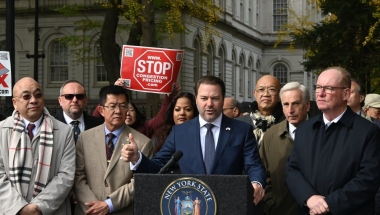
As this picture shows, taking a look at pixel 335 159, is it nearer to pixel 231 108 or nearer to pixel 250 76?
pixel 231 108

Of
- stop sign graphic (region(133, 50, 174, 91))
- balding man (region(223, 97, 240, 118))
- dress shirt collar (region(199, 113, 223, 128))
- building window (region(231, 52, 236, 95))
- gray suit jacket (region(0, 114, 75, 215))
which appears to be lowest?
gray suit jacket (region(0, 114, 75, 215))

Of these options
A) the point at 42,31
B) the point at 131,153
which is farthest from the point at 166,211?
the point at 42,31

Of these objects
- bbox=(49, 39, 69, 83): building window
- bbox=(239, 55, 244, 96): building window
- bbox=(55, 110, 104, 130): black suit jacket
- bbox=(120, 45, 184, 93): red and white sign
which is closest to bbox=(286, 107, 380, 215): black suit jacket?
bbox=(55, 110, 104, 130): black suit jacket

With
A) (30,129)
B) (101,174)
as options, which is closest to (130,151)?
(101,174)

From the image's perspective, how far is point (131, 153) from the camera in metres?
6.00

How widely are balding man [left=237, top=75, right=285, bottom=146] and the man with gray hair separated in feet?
1.79

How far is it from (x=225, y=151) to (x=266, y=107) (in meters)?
1.94

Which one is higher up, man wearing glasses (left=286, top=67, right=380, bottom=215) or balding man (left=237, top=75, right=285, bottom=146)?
balding man (left=237, top=75, right=285, bottom=146)

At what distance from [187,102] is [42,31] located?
132 ft

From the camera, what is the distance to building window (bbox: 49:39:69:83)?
4731 centimetres

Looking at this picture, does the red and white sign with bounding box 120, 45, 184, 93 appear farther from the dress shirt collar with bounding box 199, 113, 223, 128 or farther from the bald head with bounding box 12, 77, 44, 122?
the dress shirt collar with bounding box 199, 113, 223, 128

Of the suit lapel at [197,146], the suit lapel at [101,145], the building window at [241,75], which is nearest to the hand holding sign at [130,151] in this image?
the suit lapel at [197,146]

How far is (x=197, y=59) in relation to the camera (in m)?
50.9

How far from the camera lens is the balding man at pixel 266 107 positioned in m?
8.27
